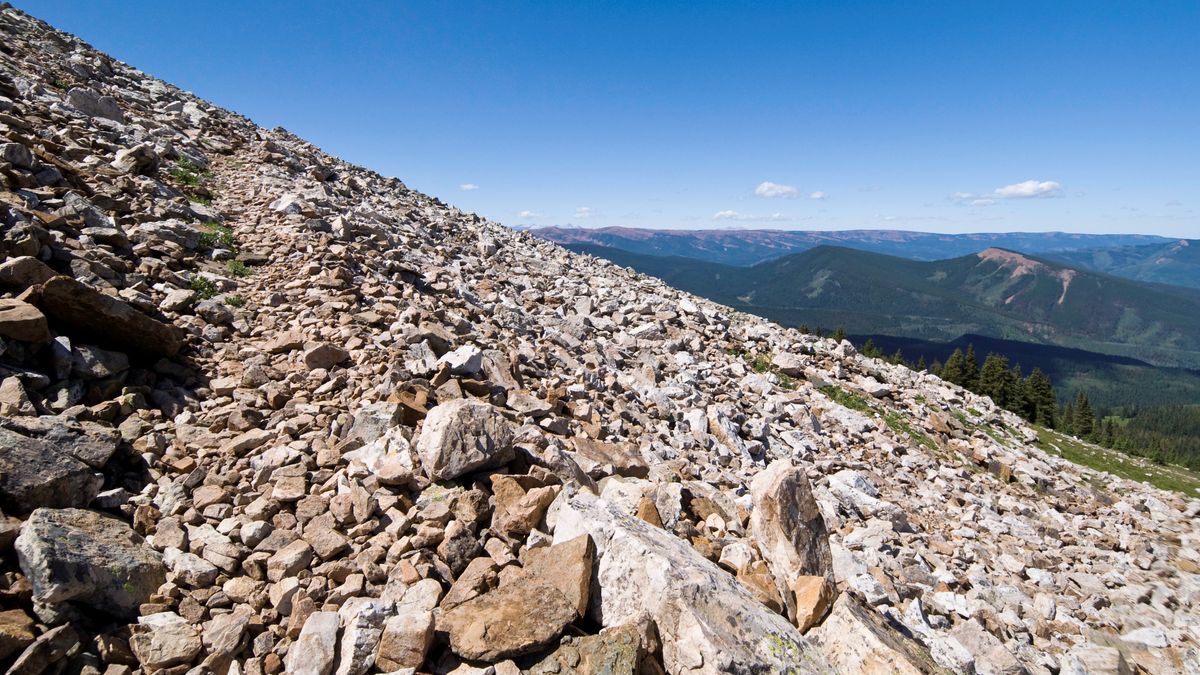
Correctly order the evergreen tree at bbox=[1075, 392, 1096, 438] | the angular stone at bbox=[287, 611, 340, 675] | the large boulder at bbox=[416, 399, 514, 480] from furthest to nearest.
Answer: the evergreen tree at bbox=[1075, 392, 1096, 438] → the large boulder at bbox=[416, 399, 514, 480] → the angular stone at bbox=[287, 611, 340, 675]

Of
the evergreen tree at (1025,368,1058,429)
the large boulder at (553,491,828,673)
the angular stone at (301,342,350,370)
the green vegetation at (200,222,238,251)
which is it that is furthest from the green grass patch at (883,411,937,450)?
the evergreen tree at (1025,368,1058,429)

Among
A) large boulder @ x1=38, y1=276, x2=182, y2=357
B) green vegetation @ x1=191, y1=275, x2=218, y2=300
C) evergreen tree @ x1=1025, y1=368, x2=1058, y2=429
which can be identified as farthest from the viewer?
evergreen tree @ x1=1025, y1=368, x2=1058, y2=429

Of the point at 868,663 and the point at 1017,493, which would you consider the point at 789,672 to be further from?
the point at 1017,493

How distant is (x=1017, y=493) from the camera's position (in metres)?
16.6

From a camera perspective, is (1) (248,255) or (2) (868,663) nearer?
(2) (868,663)

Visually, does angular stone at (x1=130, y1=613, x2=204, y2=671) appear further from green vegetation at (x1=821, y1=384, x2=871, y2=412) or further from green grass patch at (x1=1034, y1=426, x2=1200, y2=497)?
green grass patch at (x1=1034, y1=426, x2=1200, y2=497)

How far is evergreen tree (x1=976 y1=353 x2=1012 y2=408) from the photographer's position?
66.1 m

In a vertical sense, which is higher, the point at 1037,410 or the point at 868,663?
the point at 868,663

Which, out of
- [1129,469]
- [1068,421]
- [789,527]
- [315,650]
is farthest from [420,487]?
[1068,421]

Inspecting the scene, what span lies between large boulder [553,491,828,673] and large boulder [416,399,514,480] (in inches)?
57.9

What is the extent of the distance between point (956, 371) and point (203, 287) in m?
85.7

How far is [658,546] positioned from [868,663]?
7.04 feet

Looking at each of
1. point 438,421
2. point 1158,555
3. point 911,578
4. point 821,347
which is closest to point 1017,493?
point 1158,555

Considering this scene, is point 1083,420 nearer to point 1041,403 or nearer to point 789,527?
point 1041,403
